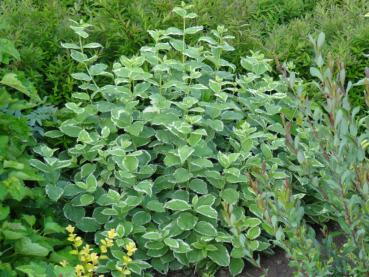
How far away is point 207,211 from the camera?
377 cm

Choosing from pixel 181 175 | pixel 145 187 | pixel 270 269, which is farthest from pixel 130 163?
pixel 270 269

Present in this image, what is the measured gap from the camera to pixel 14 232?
3.38 metres

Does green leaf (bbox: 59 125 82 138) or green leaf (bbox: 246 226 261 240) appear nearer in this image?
green leaf (bbox: 246 226 261 240)

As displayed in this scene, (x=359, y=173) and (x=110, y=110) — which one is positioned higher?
(x=359, y=173)

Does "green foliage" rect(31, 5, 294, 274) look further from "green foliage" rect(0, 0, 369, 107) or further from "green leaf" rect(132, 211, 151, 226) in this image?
"green foliage" rect(0, 0, 369, 107)

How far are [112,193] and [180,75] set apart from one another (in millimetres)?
804

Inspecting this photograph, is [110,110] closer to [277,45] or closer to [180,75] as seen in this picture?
[180,75]

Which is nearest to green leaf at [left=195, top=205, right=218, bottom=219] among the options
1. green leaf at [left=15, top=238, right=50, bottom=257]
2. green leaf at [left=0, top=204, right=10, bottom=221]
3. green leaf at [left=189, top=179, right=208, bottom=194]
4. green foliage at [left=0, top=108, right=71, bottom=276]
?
green leaf at [left=189, top=179, right=208, bottom=194]

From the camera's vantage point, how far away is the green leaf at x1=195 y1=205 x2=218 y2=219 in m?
3.76

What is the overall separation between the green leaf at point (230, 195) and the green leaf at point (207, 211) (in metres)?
0.12

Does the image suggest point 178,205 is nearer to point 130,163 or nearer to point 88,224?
point 130,163

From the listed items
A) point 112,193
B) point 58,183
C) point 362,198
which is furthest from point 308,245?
point 58,183

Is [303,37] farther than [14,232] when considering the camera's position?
Yes

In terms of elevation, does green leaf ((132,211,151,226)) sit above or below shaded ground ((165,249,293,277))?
above
